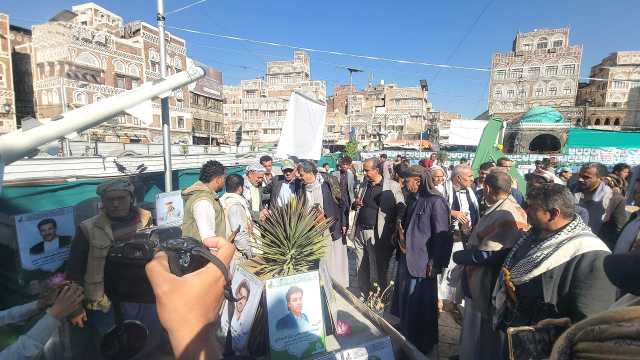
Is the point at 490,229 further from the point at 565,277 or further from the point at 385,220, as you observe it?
the point at 385,220

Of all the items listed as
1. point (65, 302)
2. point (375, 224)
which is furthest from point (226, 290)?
point (375, 224)

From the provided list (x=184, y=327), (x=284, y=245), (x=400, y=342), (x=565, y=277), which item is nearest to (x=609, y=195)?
(x=565, y=277)

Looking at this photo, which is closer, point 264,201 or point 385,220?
point 385,220

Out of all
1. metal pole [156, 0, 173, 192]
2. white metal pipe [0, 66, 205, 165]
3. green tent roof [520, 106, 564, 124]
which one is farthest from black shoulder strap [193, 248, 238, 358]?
green tent roof [520, 106, 564, 124]

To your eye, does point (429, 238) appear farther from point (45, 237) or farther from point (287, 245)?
point (45, 237)

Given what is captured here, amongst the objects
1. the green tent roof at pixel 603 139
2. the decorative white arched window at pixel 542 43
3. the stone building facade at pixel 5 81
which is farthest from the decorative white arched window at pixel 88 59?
the decorative white arched window at pixel 542 43

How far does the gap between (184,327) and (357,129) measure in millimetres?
56863

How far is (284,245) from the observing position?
2408 mm

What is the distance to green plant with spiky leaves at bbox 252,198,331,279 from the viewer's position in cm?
236

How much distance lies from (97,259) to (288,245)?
162 centimetres

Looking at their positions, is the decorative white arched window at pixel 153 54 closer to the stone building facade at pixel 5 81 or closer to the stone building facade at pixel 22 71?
the stone building facade at pixel 22 71

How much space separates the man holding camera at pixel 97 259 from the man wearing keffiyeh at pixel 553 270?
2.68 meters

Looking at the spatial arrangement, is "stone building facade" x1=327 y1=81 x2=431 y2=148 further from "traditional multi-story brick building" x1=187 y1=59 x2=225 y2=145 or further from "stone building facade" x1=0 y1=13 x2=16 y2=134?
"stone building facade" x1=0 y1=13 x2=16 y2=134

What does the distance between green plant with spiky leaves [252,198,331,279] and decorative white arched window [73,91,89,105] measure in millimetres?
35355
